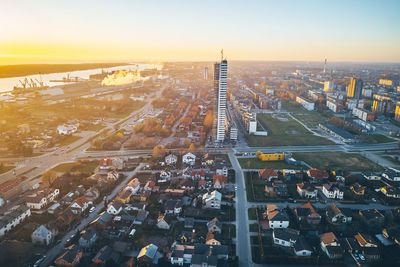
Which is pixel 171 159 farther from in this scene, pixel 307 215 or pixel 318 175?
pixel 318 175

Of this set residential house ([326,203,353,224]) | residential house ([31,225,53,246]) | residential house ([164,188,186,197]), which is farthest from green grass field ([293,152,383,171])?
residential house ([31,225,53,246])

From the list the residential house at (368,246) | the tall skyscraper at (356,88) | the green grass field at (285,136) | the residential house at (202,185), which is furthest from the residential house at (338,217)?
the tall skyscraper at (356,88)

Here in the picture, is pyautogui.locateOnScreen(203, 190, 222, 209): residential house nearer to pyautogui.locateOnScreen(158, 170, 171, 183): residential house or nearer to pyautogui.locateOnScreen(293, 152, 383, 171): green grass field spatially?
pyautogui.locateOnScreen(158, 170, 171, 183): residential house

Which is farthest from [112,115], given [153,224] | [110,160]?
[153,224]

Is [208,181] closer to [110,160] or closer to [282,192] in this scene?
[282,192]

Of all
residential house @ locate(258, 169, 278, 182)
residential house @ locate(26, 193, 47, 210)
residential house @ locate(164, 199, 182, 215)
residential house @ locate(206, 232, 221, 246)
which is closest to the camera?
residential house @ locate(206, 232, 221, 246)

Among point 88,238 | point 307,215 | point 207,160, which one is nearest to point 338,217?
point 307,215
